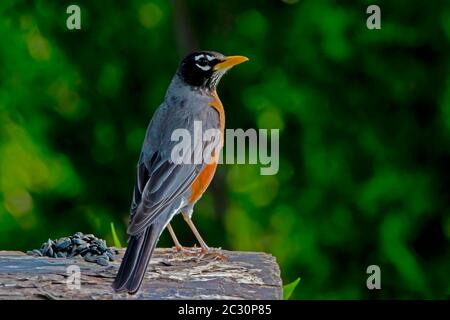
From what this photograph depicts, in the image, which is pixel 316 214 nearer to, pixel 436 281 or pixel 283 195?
pixel 283 195

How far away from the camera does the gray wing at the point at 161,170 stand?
436 centimetres

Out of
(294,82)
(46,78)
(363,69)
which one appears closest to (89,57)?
(46,78)

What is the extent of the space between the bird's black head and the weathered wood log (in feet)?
3.09

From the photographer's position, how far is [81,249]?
16.1 ft

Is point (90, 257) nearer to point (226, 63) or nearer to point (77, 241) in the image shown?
point (77, 241)

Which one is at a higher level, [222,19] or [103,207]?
[222,19]

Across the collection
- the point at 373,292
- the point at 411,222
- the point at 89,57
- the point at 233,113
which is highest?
the point at 89,57

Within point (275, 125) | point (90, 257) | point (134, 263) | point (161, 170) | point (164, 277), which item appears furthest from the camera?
point (275, 125)

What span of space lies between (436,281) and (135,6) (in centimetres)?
308

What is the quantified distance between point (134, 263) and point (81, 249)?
3.02 feet

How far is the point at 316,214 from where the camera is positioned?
702 cm

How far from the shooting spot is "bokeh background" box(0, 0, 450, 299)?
6.82 m

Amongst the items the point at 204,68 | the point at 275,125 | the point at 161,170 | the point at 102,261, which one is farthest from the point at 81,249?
the point at 275,125

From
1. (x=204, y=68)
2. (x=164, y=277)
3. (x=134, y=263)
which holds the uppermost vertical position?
(x=204, y=68)
